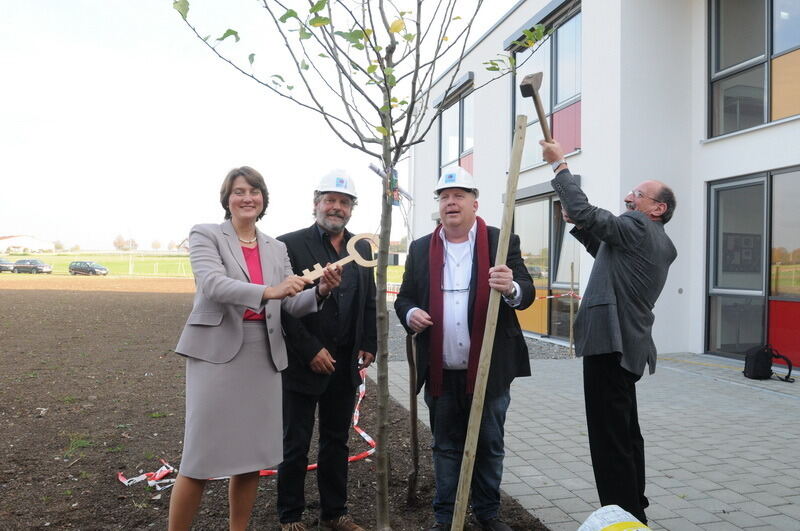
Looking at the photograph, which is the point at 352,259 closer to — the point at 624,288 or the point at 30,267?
the point at 624,288

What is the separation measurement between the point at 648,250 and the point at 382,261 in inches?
56.9

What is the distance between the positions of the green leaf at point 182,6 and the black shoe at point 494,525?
9.62 feet

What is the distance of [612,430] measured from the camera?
3145mm

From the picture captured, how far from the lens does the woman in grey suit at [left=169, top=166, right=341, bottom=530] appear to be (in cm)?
270

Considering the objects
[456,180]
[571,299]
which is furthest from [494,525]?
[571,299]

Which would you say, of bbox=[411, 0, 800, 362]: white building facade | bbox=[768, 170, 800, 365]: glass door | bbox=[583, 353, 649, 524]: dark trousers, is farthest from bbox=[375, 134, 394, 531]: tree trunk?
bbox=[768, 170, 800, 365]: glass door

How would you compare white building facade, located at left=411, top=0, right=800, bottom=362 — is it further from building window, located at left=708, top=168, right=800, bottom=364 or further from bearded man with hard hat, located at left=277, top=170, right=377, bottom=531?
bearded man with hard hat, located at left=277, top=170, right=377, bottom=531

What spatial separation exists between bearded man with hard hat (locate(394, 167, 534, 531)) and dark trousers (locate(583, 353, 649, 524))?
0.41 m

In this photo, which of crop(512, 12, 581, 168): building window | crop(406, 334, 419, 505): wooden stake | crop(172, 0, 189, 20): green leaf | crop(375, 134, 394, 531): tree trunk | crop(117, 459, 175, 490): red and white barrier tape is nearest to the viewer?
crop(172, 0, 189, 20): green leaf

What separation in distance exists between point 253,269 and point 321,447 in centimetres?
118

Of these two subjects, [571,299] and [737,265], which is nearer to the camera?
[737,265]

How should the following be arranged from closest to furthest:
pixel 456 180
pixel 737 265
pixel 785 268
→ 1. pixel 456 180
2. pixel 785 268
3. pixel 737 265

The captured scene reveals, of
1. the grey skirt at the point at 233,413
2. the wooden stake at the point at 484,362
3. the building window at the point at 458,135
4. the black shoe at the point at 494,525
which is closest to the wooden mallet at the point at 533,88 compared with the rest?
the wooden stake at the point at 484,362

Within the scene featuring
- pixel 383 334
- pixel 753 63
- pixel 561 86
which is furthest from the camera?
pixel 561 86
